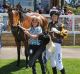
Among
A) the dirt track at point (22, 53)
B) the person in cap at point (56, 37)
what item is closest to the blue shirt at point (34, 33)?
the person in cap at point (56, 37)

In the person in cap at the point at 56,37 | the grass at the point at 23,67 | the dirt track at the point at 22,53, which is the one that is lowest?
the dirt track at the point at 22,53

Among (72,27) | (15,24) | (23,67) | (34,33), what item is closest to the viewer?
(34,33)

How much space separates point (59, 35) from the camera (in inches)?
374

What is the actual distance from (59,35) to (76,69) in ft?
10.0

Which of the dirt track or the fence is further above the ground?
the fence

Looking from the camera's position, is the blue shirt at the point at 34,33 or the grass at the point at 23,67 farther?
the grass at the point at 23,67

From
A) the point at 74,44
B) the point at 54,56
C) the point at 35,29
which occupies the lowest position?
the point at 74,44

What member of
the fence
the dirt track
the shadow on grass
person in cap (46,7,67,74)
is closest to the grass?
the shadow on grass

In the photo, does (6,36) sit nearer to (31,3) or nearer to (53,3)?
(53,3)

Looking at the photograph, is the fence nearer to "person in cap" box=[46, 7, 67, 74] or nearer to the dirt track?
the dirt track

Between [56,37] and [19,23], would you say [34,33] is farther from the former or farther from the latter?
[19,23]

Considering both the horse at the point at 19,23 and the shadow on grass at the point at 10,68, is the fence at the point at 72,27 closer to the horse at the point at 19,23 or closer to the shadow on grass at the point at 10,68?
the shadow on grass at the point at 10,68

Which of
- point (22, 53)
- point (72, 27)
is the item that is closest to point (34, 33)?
point (22, 53)

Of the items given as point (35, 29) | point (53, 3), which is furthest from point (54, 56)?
point (53, 3)
